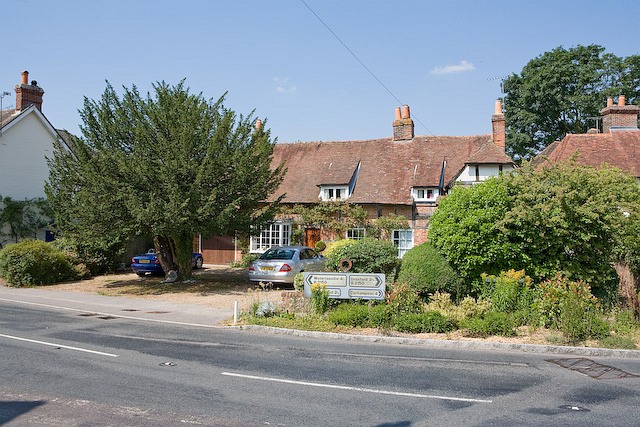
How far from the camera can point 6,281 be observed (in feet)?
69.4

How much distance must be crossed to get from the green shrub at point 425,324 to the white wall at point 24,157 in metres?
24.5

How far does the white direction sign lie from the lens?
13195 mm

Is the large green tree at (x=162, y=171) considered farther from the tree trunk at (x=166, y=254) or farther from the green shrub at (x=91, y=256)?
the green shrub at (x=91, y=256)

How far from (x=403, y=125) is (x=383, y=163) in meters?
3.30

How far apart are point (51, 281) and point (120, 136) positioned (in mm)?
7168

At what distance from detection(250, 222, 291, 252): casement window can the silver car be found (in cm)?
913

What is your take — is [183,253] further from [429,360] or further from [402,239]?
[429,360]

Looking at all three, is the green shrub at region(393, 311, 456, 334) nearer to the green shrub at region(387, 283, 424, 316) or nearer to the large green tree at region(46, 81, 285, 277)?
the green shrub at region(387, 283, 424, 316)

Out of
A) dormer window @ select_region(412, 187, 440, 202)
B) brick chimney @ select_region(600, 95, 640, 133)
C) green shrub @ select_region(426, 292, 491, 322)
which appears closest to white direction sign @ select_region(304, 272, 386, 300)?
green shrub @ select_region(426, 292, 491, 322)

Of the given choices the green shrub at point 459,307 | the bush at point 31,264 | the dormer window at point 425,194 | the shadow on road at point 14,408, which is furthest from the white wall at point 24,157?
the shadow on road at point 14,408

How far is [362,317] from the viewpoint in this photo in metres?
12.1

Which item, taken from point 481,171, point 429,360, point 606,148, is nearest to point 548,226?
point 429,360

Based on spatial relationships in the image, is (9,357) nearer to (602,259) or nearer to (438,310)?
(438,310)

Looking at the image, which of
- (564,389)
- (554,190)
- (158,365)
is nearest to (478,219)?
(554,190)
